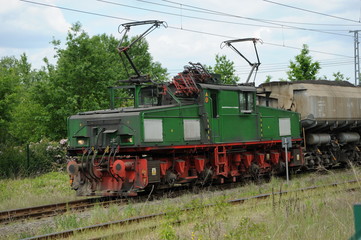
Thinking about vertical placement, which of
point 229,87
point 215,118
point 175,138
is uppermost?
point 229,87

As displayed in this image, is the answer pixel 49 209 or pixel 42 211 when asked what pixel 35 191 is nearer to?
pixel 49 209

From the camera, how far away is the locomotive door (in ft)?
50.8

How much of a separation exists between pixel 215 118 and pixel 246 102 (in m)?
1.86

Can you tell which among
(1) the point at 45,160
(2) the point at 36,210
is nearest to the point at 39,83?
(1) the point at 45,160

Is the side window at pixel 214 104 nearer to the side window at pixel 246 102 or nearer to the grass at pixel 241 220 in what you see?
the side window at pixel 246 102

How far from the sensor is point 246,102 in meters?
16.9

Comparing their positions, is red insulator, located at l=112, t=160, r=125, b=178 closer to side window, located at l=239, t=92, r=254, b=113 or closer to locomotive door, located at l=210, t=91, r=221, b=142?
locomotive door, located at l=210, t=91, r=221, b=142

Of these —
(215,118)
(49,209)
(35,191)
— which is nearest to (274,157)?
(215,118)

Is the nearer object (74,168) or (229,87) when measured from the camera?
(74,168)

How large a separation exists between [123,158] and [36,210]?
274 centimetres

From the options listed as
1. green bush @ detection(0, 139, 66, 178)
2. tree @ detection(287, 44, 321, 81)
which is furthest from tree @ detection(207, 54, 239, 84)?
green bush @ detection(0, 139, 66, 178)

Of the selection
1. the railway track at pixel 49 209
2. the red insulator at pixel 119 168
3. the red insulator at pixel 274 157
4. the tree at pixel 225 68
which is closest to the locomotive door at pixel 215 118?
the railway track at pixel 49 209

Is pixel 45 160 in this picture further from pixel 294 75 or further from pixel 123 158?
pixel 294 75

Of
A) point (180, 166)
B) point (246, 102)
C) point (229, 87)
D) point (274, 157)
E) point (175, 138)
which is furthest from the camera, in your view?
point (274, 157)
